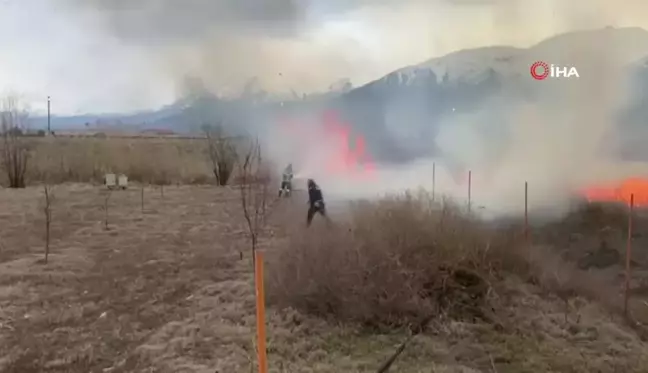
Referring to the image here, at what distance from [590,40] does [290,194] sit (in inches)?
156

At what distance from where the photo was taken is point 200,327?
4.45 meters

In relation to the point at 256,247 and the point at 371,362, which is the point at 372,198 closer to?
the point at 256,247

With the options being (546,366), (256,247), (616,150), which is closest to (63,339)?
(256,247)

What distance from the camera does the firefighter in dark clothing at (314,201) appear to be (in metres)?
6.56

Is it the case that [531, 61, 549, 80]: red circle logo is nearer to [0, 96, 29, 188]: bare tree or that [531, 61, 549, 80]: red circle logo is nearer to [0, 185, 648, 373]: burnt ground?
[0, 185, 648, 373]: burnt ground

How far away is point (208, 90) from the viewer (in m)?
7.75

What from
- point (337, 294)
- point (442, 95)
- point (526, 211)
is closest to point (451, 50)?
point (442, 95)

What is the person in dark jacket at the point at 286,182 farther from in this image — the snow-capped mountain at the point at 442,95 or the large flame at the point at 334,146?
the snow-capped mountain at the point at 442,95

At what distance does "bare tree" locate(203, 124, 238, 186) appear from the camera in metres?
7.74

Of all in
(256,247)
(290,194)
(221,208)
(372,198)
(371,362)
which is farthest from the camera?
(221,208)

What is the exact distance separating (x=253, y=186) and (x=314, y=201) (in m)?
0.81

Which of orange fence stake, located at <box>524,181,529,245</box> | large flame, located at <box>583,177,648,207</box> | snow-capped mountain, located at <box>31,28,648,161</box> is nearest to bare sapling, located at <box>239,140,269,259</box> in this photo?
snow-capped mountain, located at <box>31,28,648,161</box>

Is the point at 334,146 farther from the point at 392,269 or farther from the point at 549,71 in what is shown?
the point at 392,269

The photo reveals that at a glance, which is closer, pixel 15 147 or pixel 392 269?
pixel 392 269
